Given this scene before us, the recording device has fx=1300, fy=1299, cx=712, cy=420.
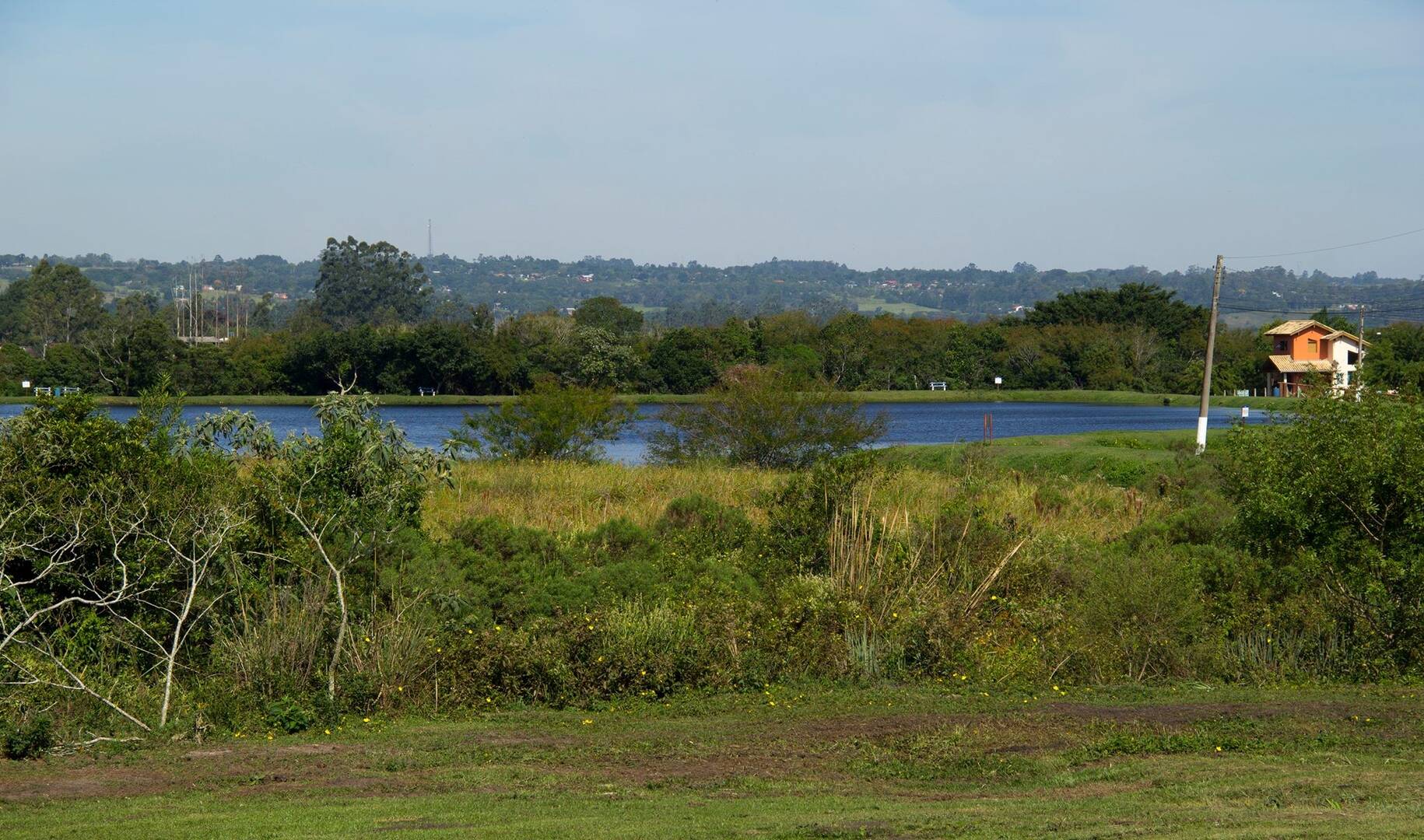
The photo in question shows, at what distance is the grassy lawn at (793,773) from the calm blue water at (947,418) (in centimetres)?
2847

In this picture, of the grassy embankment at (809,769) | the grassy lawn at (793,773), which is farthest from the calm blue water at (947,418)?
the grassy lawn at (793,773)

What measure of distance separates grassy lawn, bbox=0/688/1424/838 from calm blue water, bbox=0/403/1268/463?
93.4 feet

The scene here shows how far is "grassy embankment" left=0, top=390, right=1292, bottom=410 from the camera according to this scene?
68.0 meters

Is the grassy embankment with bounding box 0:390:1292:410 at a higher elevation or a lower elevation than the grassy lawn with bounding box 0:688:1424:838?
lower

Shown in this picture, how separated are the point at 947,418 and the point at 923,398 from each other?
1775cm

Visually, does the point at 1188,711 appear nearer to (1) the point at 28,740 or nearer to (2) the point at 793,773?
(2) the point at 793,773

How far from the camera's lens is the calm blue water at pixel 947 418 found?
167 feet

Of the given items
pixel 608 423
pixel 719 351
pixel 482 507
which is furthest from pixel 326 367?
pixel 482 507

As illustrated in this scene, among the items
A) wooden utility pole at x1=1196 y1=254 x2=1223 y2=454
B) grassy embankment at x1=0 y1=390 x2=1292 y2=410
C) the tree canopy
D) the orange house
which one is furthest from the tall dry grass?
the tree canopy

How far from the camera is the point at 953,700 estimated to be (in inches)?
504

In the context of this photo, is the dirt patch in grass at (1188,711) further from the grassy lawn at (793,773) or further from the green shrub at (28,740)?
the green shrub at (28,740)

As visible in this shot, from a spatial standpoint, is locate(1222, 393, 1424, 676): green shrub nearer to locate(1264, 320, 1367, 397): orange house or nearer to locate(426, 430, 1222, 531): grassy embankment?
locate(426, 430, 1222, 531): grassy embankment

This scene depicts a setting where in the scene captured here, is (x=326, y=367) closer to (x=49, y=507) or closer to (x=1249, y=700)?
(x=49, y=507)

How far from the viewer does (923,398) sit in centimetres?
8419
